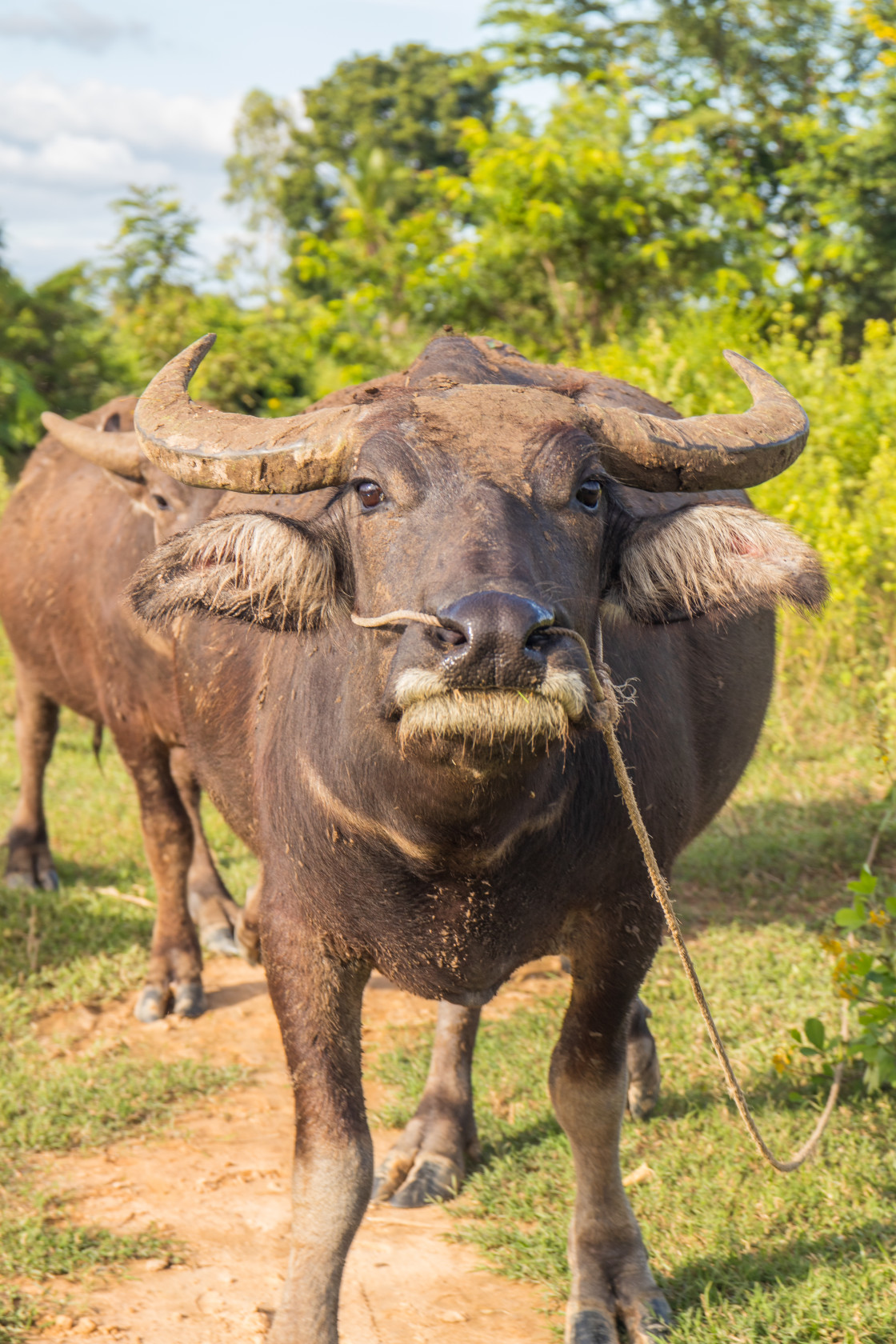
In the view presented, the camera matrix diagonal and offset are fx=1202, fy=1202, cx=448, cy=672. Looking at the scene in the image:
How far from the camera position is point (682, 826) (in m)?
2.80

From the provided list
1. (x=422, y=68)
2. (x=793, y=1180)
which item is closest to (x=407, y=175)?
(x=422, y=68)

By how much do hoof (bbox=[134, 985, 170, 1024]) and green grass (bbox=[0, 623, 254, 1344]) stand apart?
0.64 feet

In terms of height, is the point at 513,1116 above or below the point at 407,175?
below

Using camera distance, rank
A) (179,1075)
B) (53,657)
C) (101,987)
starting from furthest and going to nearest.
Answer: (53,657), (101,987), (179,1075)

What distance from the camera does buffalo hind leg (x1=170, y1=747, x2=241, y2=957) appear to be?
511cm

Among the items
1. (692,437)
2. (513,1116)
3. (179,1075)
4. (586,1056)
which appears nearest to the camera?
(692,437)

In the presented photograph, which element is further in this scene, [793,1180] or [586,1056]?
[793,1180]

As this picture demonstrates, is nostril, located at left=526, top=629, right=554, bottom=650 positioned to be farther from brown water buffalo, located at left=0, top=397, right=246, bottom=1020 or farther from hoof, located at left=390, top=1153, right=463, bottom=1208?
brown water buffalo, located at left=0, top=397, right=246, bottom=1020

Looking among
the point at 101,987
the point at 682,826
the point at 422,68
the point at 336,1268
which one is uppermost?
the point at 422,68

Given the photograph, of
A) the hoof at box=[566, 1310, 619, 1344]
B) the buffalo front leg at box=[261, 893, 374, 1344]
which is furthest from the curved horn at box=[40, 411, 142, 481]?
the hoof at box=[566, 1310, 619, 1344]

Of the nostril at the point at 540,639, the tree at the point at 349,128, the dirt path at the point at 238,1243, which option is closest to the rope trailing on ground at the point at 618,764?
the nostril at the point at 540,639

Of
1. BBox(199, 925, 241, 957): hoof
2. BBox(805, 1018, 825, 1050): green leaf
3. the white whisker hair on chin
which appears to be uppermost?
the white whisker hair on chin

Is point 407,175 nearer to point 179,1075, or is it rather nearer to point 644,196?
point 644,196

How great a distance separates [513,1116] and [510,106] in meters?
9.87
